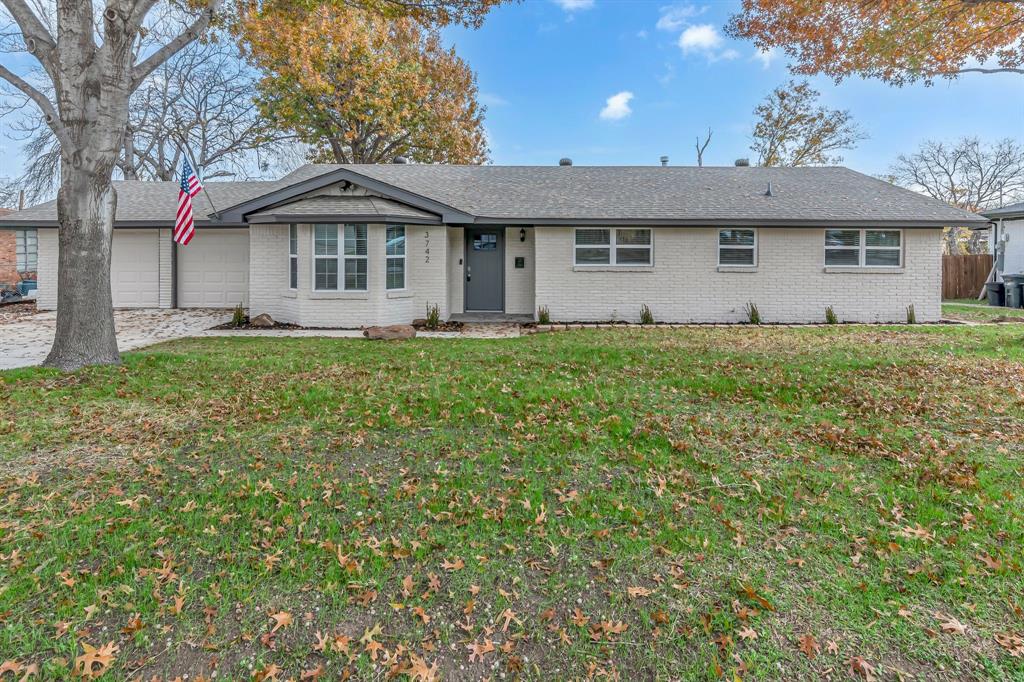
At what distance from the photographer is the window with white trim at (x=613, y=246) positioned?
1326 centimetres

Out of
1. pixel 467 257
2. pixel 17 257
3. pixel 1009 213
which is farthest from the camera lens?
pixel 17 257

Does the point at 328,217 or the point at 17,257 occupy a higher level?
the point at 17,257

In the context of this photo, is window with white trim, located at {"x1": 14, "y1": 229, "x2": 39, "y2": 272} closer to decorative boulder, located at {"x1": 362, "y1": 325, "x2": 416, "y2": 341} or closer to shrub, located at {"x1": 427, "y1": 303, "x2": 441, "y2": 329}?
shrub, located at {"x1": 427, "y1": 303, "x2": 441, "y2": 329}

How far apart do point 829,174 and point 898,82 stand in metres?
5.58

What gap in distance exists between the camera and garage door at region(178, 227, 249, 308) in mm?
15508

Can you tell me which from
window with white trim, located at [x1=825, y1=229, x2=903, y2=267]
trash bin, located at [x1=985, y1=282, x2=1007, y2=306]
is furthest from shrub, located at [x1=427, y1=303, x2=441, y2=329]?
trash bin, located at [x1=985, y1=282, x2=1007, y2=306]

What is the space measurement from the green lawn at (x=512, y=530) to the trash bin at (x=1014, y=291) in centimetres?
1450

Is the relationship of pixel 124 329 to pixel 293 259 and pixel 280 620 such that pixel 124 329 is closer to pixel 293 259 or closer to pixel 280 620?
pixel 293 259

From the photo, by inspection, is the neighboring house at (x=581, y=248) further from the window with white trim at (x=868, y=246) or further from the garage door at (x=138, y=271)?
the garage door at (x=138, y=271)

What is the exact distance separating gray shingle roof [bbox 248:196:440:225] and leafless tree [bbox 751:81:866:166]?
79.0ft

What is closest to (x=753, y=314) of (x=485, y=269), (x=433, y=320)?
(x=485, y=269)

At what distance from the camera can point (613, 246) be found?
13.3 meters

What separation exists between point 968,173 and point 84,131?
40.9m

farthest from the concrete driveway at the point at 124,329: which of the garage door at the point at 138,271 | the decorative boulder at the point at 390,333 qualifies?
the decorative boulder at the point at 390,333
